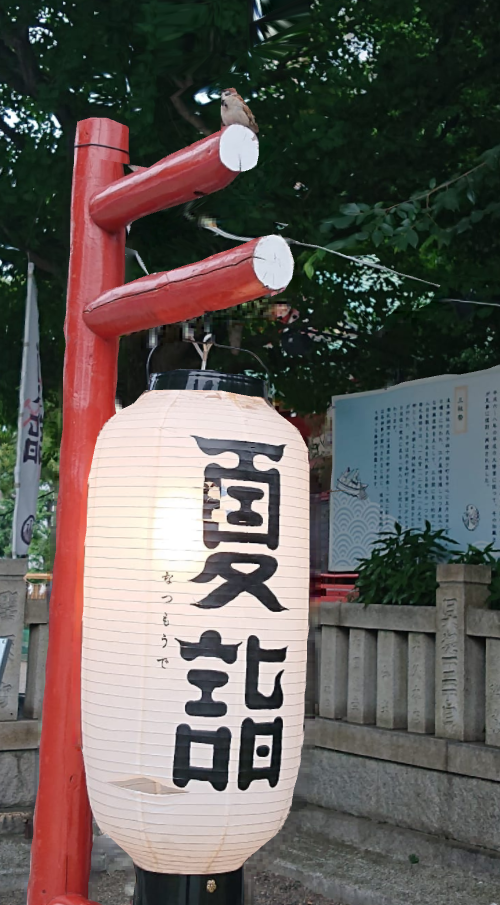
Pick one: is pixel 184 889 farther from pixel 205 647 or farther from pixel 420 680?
pixel 420 680

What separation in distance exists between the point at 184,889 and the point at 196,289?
172 centimetres

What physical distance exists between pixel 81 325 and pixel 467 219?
386cm

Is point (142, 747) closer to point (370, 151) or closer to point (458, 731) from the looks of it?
point (458, 731)

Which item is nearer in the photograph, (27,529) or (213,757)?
(213,757)

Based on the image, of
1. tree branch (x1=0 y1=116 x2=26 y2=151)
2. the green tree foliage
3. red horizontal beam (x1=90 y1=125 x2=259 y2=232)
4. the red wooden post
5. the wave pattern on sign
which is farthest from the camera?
tree branch (x1=0 y1=116 x2=26 y2=151)

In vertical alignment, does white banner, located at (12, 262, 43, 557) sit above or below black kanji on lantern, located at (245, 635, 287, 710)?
above

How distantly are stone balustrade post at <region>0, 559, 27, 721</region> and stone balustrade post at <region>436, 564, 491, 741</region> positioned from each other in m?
2.78

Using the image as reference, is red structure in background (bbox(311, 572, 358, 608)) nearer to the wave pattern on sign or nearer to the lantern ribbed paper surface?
the wave pattern on sign

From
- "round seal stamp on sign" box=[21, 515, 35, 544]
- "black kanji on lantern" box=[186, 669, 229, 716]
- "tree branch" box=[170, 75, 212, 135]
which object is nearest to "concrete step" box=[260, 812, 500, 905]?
"round seal stamp on sign" box=[21, 515, 35, 544]

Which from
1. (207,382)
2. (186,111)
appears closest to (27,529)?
(186,111)

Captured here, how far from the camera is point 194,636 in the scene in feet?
8.63

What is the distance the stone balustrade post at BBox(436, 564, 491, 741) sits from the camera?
6.12 m

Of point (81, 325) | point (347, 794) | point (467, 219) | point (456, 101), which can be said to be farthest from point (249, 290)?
point (456, 101)

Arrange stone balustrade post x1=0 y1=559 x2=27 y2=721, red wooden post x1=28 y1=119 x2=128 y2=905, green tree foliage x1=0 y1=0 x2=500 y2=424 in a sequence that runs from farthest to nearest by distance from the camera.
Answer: green tree foliage x1=0 y1=0 x2=500 y2=424 → stone balustrade post x1=0 y1=559 x2=27 y2=721 → red wooden post x1=28 y1=119 x2=128 y2=905
